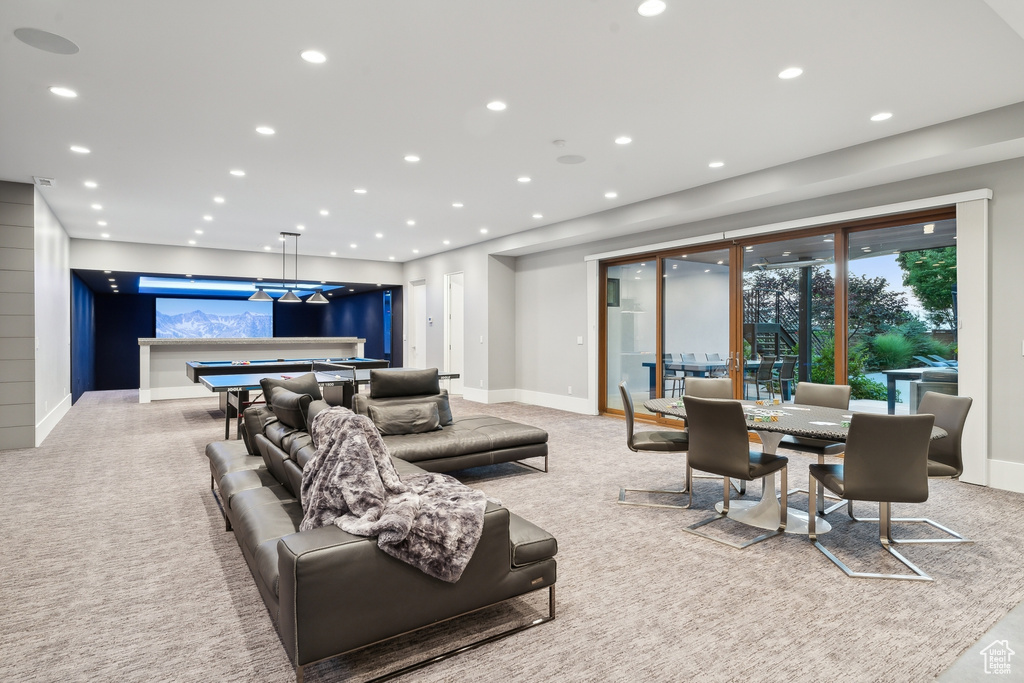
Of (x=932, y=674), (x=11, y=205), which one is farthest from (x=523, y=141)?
(x=11, y=205)

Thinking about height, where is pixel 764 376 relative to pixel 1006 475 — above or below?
above

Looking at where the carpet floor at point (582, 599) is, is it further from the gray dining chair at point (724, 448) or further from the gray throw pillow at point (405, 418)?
the gray throw pillow at point (405, 418)

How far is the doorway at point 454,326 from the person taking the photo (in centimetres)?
1052

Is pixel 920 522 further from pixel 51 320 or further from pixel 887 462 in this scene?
pixel 51 320

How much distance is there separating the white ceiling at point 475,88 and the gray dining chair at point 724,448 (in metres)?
2.11

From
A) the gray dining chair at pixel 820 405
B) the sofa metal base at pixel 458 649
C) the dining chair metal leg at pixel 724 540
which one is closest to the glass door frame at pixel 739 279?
the gray dining chair at pixel 820 405

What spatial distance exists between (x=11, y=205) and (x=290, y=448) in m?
5.35

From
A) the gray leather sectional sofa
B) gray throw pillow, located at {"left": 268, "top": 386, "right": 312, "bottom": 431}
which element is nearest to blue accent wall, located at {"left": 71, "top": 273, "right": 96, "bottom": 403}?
gray throw pillow, located at {"left": 268, "top": 386, "right": 312, "bottom": 431}

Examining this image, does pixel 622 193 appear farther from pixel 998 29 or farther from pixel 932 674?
pixel 932 674

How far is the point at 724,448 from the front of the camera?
3.29m

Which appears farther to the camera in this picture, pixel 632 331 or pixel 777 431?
pixel 632 331

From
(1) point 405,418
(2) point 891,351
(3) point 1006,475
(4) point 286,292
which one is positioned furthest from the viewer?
(4) point 286,292

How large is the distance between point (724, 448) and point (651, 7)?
248 centimetres

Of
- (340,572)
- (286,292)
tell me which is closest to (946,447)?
(340,572)
